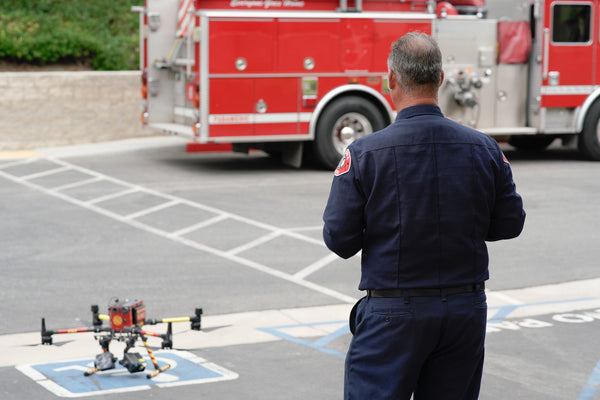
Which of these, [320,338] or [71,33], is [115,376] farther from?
[71,33]

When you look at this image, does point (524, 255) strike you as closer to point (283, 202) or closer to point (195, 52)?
point (283, 202)

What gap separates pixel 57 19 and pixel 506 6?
29.1 feet

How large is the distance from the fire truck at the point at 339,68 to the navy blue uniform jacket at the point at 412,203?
10813mm

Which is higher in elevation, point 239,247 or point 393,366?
point 393,366

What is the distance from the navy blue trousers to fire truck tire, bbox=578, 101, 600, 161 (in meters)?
13.3

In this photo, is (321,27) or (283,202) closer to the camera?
(283,202)

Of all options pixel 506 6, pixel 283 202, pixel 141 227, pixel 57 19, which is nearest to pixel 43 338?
pixel 141 227

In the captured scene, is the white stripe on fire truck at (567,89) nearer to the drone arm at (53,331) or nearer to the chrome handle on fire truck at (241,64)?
the chrome handle on fire truck at (241,64)

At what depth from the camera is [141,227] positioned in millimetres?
10492

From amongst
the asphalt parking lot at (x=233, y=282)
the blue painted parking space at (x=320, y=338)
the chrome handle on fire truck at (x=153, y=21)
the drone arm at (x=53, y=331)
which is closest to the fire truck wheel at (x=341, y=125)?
the asphalt parking lot at (x=233, y=282)

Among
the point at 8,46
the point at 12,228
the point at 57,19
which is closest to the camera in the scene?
the point at 12,228

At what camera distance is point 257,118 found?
1427cm

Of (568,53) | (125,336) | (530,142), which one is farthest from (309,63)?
(125,336)

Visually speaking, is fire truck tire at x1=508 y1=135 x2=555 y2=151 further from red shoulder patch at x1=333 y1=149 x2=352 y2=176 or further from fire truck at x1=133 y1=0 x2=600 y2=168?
red shoulder patch at x1=333 y1=149 x2=352 y2=176
